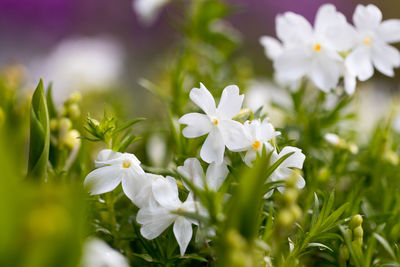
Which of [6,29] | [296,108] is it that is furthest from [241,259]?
[6,29]

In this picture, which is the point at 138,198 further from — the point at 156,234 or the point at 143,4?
the point at 143,4

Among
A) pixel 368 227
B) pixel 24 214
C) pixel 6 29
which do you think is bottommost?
pixel 6 29

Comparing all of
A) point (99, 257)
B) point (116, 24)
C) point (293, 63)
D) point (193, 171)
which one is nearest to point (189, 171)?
point (193, 171)

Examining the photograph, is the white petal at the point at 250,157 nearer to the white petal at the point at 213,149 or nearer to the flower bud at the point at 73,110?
the white petal at the point at 213,149

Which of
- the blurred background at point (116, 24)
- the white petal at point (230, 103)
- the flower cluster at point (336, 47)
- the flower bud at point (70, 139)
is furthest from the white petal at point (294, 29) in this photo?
the blurred background at point (116, 24)

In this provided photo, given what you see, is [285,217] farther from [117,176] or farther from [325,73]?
[325,73]

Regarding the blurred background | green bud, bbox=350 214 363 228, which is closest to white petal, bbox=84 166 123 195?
green bud, bbox=350 214 363 228
